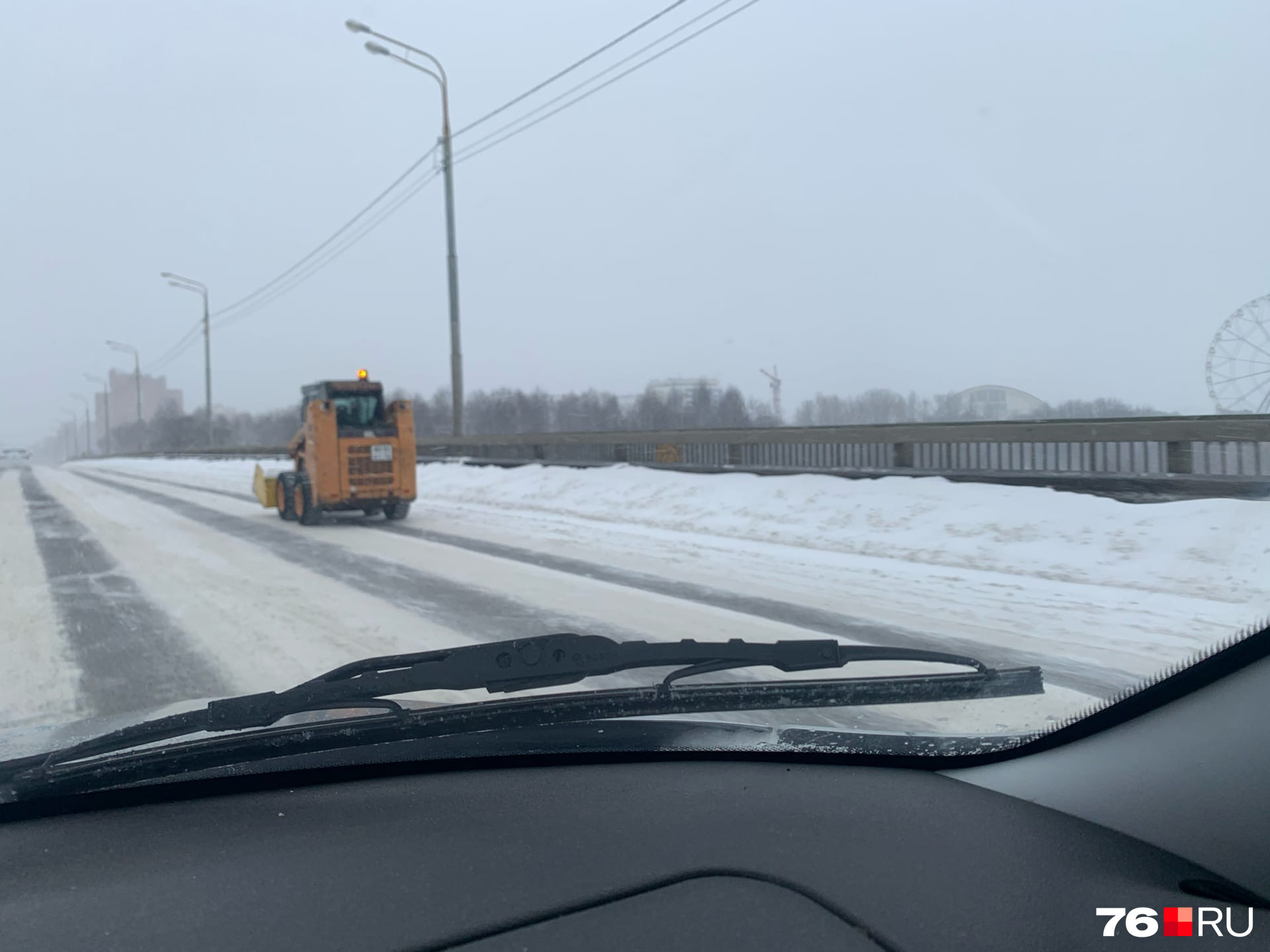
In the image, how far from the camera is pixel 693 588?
A: 8617 millimetres

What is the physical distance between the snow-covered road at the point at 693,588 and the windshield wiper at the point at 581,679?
0.24 meters

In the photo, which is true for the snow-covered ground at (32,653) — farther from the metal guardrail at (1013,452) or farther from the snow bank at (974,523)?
the snow bank at (974,523)

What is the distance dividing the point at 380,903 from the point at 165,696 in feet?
12.7

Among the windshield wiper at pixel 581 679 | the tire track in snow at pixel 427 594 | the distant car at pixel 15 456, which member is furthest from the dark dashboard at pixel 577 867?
the distant car at pixel 15 456

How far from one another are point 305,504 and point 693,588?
954 centimetres

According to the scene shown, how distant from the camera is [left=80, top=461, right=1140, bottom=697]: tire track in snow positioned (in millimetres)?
5230

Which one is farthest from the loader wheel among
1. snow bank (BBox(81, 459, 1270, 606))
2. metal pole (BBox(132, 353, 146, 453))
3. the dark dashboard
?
metal pole (BBox(132, 353, 146, 453))

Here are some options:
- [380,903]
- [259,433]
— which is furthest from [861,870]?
[259,433]

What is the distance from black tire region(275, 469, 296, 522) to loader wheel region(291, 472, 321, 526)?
91 millimetres

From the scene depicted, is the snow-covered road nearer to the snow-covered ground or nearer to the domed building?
the snow-covered ground

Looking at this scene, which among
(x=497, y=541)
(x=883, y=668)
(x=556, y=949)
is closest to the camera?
(x=556, y=949)

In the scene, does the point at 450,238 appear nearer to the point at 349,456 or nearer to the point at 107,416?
the point at 349,456

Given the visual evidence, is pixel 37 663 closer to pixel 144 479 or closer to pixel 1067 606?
pixel 1067 606

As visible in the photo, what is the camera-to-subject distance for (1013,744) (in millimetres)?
2744
